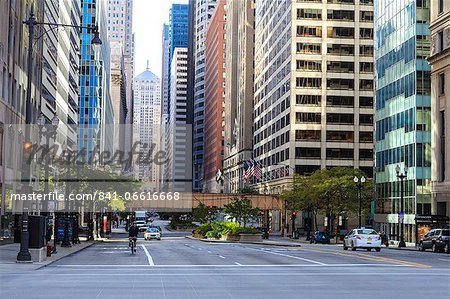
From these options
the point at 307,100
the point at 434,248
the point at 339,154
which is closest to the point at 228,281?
the point at 434,248

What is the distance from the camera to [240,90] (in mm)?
182750

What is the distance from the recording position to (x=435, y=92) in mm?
77188

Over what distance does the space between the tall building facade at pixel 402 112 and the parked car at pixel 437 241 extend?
747 inches

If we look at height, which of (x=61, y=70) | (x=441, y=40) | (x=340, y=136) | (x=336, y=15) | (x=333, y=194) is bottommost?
(x=333, y=194)

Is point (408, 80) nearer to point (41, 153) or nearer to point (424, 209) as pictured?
point (424, 209)

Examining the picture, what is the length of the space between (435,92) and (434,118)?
9.21ft

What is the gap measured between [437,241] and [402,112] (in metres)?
37.0

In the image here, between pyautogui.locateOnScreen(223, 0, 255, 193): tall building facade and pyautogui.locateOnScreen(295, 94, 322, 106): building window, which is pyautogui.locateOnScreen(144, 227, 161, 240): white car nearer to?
pyautogui.locateOnScreen(295, 94, 322, 106): building window

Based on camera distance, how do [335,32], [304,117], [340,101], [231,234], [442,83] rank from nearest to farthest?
[231,234] < [442,83] < [304,117] < [340,101] < [335,32]

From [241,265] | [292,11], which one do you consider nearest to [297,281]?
[241,265]

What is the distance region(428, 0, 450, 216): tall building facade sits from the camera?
7394 centimetres

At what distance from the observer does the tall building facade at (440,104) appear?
7394 cm

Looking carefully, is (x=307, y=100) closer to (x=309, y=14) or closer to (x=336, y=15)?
(x=309, y=14)

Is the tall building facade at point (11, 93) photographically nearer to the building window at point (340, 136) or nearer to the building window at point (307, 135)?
the building window at point (307, 135)
